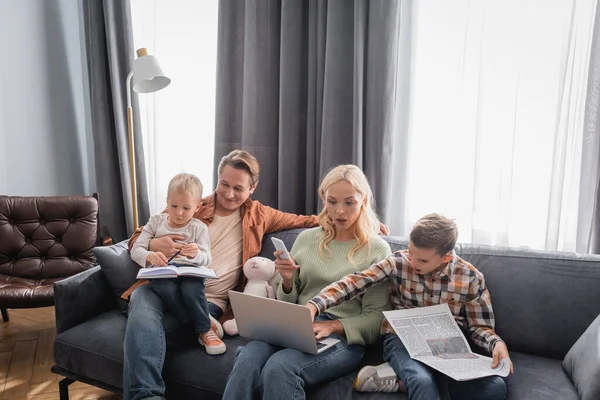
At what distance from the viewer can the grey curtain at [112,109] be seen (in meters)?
3.04

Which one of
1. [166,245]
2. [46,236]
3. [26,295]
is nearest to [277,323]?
[166,245]

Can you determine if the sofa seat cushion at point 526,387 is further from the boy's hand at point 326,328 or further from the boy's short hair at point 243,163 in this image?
the boy's short hair at point 243,163

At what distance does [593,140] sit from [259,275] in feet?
4.65

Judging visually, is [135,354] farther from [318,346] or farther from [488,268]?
[488,268]

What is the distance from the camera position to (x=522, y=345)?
5.62ft

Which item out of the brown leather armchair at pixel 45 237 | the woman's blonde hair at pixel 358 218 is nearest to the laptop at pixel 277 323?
the woman's blonde hair at pixel 358 218

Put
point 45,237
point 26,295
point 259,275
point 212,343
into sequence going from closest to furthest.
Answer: point 212,343 → point 259,275 → point 26,295 → point 45,237

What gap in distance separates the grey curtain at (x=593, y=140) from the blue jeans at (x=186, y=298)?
60.4 inches

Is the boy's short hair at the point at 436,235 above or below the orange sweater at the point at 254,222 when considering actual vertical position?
above

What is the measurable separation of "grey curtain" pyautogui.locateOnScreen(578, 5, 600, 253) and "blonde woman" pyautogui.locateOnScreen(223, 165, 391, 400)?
844mm

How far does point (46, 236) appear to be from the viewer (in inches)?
107

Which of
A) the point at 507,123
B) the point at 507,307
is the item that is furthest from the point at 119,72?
the point at 507,307

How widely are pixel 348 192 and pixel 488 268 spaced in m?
0.60

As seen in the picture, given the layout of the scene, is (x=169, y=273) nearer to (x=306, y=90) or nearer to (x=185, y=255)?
(x=185, y=255)
